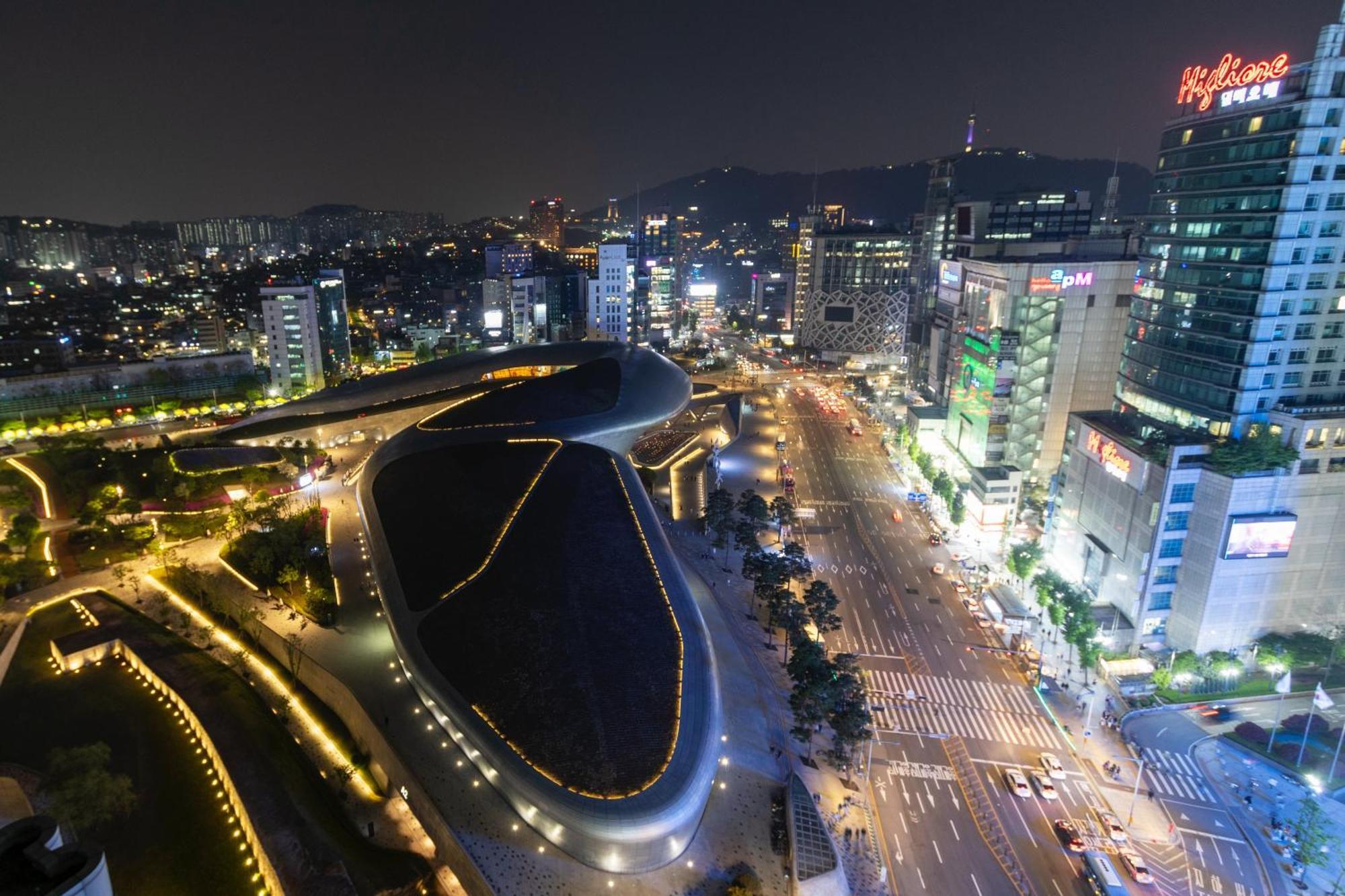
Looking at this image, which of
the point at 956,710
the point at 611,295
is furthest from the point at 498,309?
the point at 956,710

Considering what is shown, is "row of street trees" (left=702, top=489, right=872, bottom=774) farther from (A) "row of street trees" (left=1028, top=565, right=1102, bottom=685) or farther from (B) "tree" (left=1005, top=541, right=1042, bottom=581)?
(B) "tree" (left=1005, top=541, right=1042, bottom=581)

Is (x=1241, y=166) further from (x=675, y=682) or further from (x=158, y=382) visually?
(x=158, y=382)

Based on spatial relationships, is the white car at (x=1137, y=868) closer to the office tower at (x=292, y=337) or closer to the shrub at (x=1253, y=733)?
the shrub at (x=1253, y=733)

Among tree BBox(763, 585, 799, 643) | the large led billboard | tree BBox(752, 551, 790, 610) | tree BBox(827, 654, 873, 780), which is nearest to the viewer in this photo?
tree BBox(827, 654, 873, 780)

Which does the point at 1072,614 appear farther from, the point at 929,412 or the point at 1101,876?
the point at 929,412

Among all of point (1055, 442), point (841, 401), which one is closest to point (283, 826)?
point (1055, 442)

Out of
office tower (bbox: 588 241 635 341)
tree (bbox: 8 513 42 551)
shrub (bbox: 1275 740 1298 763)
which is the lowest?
shrub (bbox: 1275 740 1298 763)

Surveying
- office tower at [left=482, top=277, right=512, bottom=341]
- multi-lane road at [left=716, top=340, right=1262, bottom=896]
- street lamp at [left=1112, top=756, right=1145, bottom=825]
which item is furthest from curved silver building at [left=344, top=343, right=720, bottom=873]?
office tower at [left=482, top=277, right=512, bottom=341]
